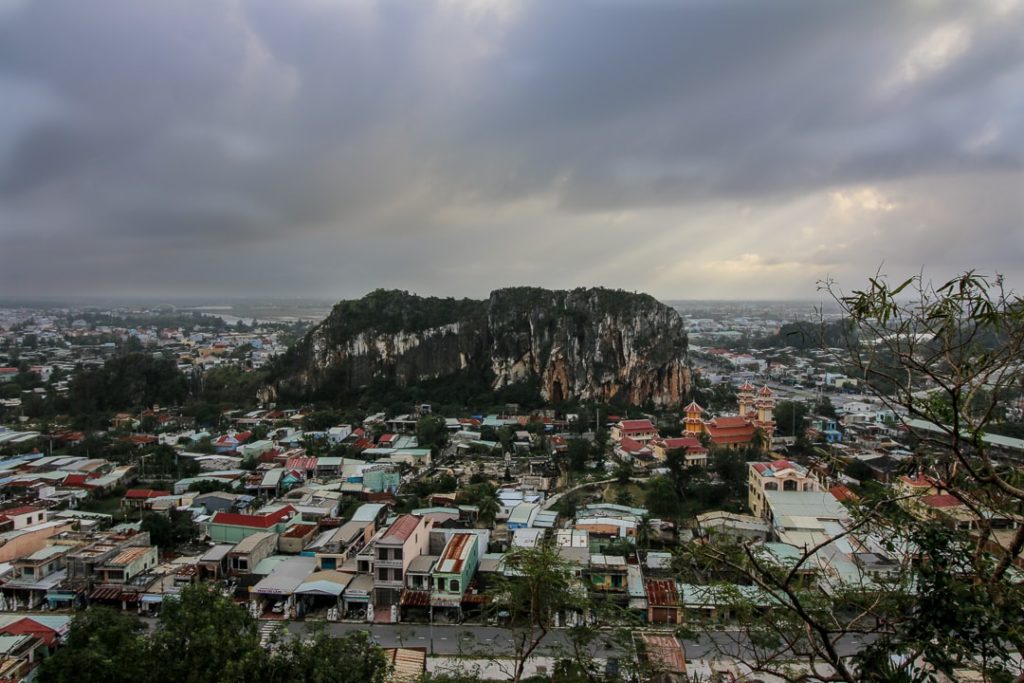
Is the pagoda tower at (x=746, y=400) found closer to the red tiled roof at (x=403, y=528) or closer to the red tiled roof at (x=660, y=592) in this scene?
the red tiled roof at (x=660, y=592)

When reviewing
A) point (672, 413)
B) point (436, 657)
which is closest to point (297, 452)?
point (436, 657)

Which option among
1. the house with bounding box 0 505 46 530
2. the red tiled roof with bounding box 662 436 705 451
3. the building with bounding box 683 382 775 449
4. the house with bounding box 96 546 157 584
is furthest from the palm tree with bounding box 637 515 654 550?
the house with bounding box 0 505 46 530

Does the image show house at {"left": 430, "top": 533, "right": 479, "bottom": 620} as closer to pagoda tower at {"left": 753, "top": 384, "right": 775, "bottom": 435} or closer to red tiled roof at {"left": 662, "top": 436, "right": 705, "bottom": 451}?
red tiled roof at {"left": 662, "top": 436, "right": 705, "bottom": 451}

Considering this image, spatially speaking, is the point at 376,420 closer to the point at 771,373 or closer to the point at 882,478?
the point at 882,478

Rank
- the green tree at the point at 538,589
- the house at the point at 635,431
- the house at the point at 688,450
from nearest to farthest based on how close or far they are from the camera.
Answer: the green tree at the point at 538,589
the house at the point at 688,450
the house at the point at 635,431

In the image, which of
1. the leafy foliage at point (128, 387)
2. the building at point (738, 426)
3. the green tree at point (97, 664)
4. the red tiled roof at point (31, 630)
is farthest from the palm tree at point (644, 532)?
the leafy foliage at point (128, 387)

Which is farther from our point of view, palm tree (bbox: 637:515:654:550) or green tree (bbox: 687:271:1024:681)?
palm tree (bbox: 637:515:654:550)

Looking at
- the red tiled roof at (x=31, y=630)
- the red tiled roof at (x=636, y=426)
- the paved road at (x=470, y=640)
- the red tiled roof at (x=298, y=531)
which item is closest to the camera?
the red tiled roof at (x=31, y=630)
